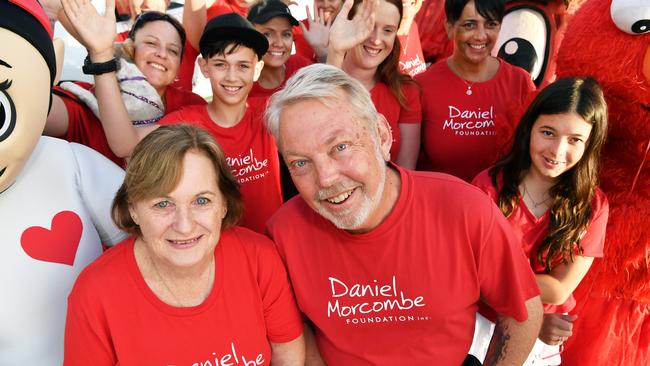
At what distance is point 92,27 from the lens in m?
1.89

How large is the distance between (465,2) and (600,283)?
1.31 meters

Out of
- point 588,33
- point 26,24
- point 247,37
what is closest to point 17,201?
point 26,24

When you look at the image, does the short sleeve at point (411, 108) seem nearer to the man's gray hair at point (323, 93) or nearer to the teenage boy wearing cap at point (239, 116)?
the teenage boy wearing cap at point (239, 116)

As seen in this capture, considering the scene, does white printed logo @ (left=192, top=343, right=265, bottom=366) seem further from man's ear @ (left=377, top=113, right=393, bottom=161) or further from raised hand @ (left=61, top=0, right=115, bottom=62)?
raised hand @ (left=61, top=0, right=115, bottom=62)

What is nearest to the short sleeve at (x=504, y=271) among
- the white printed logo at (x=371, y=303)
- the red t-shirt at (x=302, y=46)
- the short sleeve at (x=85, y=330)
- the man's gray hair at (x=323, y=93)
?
the white printed logo at (x=371, y=303)

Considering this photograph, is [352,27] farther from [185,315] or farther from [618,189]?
[185,315]

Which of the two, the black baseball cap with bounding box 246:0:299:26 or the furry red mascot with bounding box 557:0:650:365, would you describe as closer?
the furry red mascot with bounding box 557:0:650:365

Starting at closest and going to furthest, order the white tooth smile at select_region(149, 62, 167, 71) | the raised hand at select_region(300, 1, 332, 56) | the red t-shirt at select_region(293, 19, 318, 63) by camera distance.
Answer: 1. the white tooth smile at select_region(149, 62, 167, 71)
2. the raised hand at select_region(300, 1, 332, 56)
3. the red t-shirt at select_region(293, 19, 318, 63)

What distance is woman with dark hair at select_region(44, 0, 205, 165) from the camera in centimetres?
190

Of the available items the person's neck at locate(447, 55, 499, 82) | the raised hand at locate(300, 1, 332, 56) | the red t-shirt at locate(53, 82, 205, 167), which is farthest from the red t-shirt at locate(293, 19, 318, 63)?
the red t-shirt at locate(53, 82, 205, 167)

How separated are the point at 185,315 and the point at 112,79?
0.91 meters

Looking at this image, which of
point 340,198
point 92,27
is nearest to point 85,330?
point 340,198

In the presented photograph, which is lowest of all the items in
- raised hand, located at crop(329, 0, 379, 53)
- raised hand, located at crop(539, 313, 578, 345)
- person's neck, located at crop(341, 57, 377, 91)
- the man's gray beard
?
raised hand, located at crop(539, 313, 578, 345)

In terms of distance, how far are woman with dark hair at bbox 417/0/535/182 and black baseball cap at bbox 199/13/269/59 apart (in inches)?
33.2
